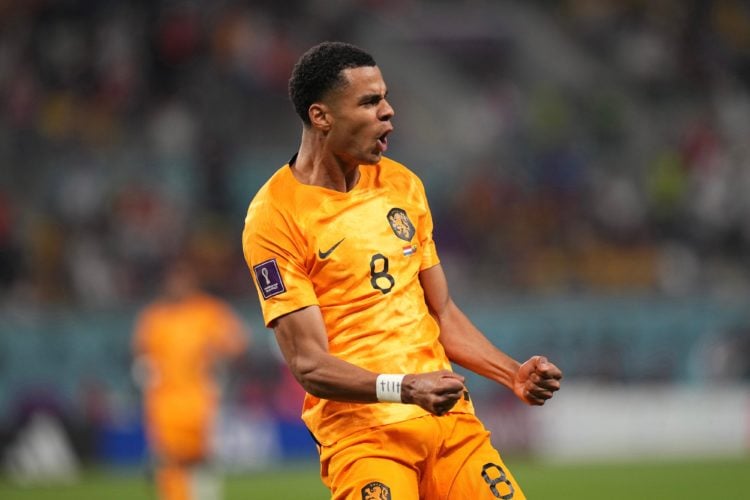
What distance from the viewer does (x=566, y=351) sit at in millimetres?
17844

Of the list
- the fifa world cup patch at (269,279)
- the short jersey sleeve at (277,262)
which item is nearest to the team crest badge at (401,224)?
the short jersey sleeve at (277,262)

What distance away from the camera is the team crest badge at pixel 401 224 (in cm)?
540

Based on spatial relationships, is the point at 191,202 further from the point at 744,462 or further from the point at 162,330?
the point at 744,462

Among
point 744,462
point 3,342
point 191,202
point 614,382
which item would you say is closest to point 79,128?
point 191,202

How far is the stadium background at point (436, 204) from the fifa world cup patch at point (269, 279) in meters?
12.4

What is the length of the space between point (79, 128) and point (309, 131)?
14.7m

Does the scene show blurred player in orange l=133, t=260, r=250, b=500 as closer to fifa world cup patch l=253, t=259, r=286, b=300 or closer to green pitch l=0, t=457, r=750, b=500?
green pitch l=0, t=457, r=750, b=500

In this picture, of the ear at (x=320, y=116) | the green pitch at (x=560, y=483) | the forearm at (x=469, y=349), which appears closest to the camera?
the ear at (x=320, y=116)

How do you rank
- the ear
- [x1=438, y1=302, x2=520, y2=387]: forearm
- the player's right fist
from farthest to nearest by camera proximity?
1. [x1=438, y1=302, x2=520, y2=387]: forearm
2. the ear
3. the player's right fist

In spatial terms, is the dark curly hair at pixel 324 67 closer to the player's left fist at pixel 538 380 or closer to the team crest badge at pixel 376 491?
the player's left fist at pixel 538 380

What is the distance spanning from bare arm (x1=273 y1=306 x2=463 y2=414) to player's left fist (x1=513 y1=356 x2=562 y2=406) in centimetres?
39

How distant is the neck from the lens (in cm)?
543

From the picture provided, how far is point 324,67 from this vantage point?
5.31 m

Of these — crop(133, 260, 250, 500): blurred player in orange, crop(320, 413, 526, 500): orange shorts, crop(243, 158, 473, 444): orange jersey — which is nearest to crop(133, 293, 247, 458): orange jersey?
crop(133, 260, 250, 500): blurred player in orange
